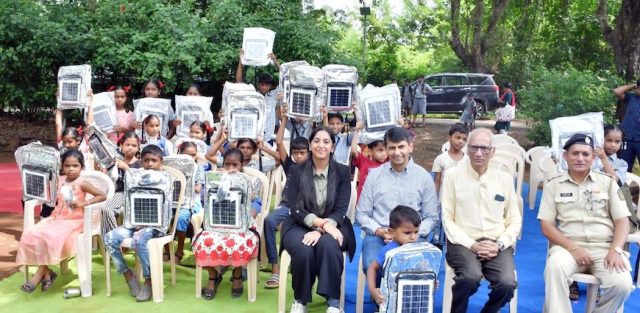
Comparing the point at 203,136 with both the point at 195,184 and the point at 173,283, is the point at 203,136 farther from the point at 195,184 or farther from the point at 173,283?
the point at 173,283

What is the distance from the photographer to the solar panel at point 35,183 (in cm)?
420

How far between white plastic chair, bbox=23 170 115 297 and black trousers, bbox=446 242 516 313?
2.34m

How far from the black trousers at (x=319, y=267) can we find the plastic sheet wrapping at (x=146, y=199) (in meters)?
Answer: 0.95

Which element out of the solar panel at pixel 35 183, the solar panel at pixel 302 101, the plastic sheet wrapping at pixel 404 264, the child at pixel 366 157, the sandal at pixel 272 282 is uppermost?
the solar panel at pixel 302 101

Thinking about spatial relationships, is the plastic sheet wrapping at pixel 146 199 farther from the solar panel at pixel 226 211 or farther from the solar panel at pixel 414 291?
the solar panel at pixel 414 291

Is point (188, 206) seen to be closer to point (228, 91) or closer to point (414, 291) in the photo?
point (228, 91)

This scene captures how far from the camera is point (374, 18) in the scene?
27.1 m

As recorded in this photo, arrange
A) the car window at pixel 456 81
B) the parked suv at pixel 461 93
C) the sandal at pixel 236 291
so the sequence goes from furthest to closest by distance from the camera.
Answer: the car window at pixel 456 81 → the parked suv at pixel 461 93 → the sandal at pixel 236 291

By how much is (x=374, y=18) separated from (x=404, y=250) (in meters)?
25.0

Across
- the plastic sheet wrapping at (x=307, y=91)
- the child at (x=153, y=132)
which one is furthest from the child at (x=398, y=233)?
the child at (x=153, y=132)

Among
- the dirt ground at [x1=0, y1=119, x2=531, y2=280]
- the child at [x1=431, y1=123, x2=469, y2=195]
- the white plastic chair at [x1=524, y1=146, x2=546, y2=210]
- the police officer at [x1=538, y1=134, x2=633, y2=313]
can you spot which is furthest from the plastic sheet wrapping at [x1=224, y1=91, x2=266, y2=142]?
the white plastic chair at [x1=524, y1=146, x2=546, y2=210]

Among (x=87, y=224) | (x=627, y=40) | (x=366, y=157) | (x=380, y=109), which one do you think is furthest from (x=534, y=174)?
(x=87, y=224)

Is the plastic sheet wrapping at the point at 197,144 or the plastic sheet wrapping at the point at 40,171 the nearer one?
the plastic sheet wrapping at the point at 40,171

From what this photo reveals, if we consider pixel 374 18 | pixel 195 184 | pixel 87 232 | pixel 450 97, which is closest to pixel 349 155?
pixel 195 184
